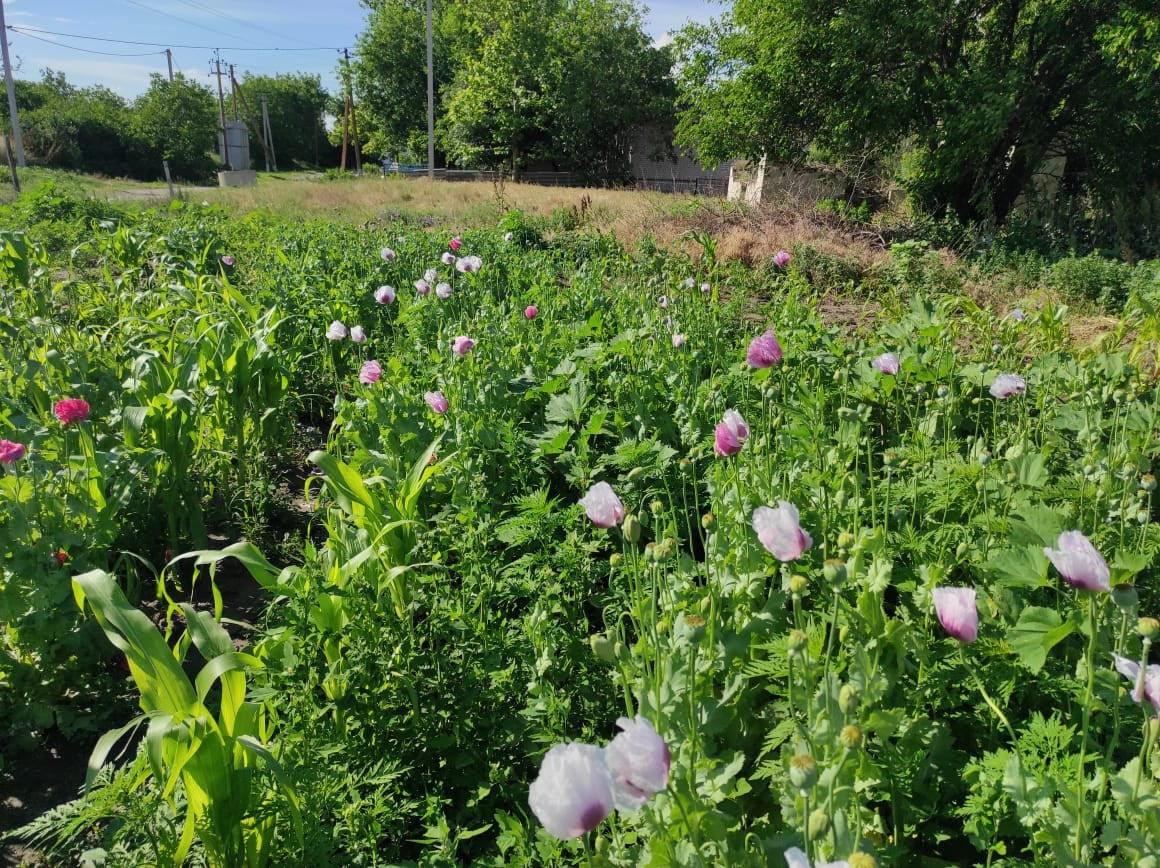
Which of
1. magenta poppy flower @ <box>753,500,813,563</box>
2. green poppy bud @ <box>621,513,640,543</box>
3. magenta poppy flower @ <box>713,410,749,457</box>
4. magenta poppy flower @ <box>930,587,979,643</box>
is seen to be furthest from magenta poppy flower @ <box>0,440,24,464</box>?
magenta poppy flower @ <box>930,587,979,643</box>

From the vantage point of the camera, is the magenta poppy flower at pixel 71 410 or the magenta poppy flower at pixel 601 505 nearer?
the magenta poppy flower at pixel 601 505

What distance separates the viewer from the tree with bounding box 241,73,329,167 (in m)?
61.8

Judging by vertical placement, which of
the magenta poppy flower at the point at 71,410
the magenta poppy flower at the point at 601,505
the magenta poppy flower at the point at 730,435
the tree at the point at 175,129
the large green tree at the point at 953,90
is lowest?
the magenta poppy flower at the point at 71,410

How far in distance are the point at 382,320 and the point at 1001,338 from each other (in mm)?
3977

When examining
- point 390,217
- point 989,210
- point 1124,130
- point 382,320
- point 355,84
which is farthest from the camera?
point 355,84

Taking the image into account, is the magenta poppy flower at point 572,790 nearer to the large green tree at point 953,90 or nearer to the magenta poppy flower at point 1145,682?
the magenta poppy flower at point 1145,682

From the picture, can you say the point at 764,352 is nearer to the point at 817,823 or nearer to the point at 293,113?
the point at 817,823

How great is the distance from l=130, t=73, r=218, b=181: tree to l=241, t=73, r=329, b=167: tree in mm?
12152

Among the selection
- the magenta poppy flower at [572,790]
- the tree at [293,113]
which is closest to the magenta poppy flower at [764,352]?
the magenta poppy flower at [572,790]

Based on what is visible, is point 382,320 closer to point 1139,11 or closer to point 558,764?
point 558,764

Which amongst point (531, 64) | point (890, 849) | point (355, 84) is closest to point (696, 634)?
point (890, 849)

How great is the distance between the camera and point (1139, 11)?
916 cm

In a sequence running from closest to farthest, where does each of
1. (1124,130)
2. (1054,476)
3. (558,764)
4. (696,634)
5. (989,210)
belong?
(558,764) → (696,634) → (1054,476) → (1124,130) → (989,210)

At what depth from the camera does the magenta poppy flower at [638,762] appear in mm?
876
